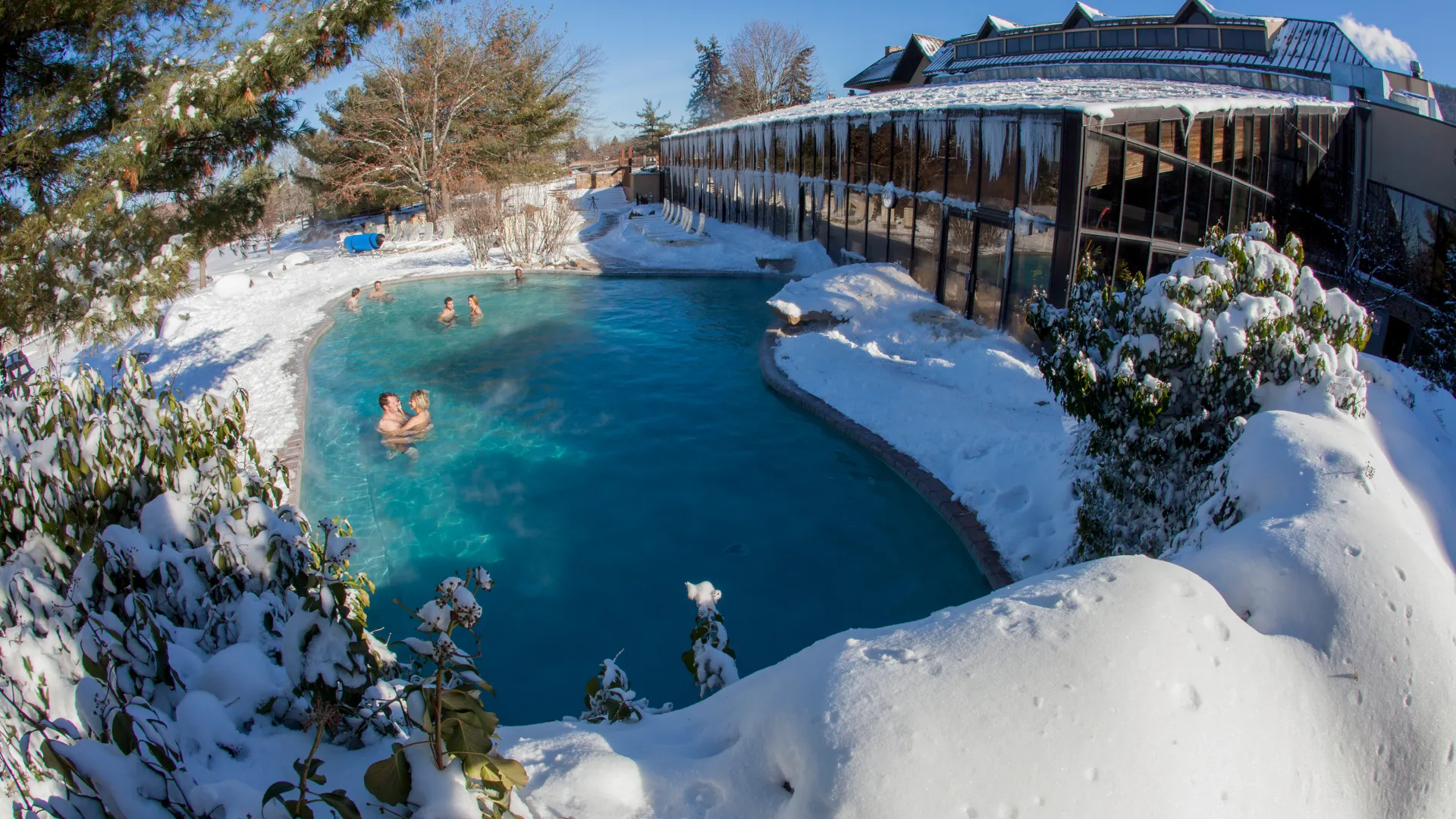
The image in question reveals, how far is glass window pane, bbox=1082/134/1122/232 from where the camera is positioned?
32.4 feet

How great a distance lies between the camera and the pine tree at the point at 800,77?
47.8 metres

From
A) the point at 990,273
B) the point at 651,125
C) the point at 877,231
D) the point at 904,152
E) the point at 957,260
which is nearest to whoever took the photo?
the point at 990,273

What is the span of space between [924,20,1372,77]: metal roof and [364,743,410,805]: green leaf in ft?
61.5

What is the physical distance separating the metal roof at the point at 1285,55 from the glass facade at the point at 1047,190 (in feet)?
9.52

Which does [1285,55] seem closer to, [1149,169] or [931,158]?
[931,158]

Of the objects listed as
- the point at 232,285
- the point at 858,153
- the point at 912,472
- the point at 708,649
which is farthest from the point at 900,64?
the point at 708,649

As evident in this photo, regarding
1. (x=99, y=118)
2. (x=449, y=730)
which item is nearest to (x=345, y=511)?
(x=99, y=118)

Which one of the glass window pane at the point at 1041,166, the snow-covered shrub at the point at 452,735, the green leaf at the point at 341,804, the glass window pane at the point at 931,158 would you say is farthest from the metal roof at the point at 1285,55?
the green leaf at the point at 341,804

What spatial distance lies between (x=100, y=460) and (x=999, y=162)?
11.2 metres

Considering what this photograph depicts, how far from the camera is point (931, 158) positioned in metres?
13.4

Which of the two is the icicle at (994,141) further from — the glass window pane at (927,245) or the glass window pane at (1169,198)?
the glass window pane at (1169,198)

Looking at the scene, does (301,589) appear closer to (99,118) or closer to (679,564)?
(679,564)

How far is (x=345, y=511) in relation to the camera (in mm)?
8273

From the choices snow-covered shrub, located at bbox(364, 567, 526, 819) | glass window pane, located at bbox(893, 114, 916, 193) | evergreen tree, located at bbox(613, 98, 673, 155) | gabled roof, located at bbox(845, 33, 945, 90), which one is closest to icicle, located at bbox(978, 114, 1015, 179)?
glass window pane, located at bbox(893, 114, 916, 193)
